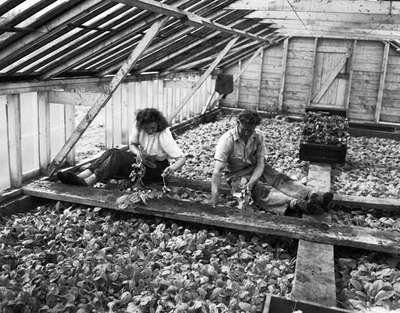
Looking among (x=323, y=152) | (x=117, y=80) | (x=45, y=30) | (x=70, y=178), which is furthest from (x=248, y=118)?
(x=323, y=152)

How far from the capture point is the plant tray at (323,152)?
7.63 m

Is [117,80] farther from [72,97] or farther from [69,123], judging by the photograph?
[69,123]

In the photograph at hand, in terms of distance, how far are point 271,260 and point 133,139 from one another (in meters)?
2.40

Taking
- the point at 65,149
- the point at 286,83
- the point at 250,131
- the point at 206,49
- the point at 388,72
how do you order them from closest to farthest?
the point at 250,131 < the point at 65,149 < the point at 206,49 < the point at 388,72 < the point at 286,83

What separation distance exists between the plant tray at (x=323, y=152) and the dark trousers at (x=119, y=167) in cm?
323

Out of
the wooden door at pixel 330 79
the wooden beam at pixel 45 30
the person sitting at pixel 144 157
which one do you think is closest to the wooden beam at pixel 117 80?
the person sitting at pixel 144 157

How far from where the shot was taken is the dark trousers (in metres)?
5.41

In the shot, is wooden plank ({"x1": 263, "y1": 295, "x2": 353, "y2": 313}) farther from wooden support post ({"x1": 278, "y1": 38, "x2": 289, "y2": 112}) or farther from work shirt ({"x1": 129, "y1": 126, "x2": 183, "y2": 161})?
wooden support post ({"x1": 278, "y1": 38, "x2": 289, "y2": 112})

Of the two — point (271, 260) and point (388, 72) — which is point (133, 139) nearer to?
point (271, 260)

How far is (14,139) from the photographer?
5.17 m

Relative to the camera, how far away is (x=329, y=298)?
3111mm

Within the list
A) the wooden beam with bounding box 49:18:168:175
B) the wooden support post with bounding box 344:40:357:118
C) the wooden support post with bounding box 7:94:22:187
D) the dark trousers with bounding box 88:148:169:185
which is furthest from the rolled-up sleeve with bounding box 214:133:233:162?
the wooden support post with bounding box 344:40:357:118

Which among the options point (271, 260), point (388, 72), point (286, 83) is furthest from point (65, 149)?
point (388, 72)

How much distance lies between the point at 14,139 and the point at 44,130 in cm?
70
